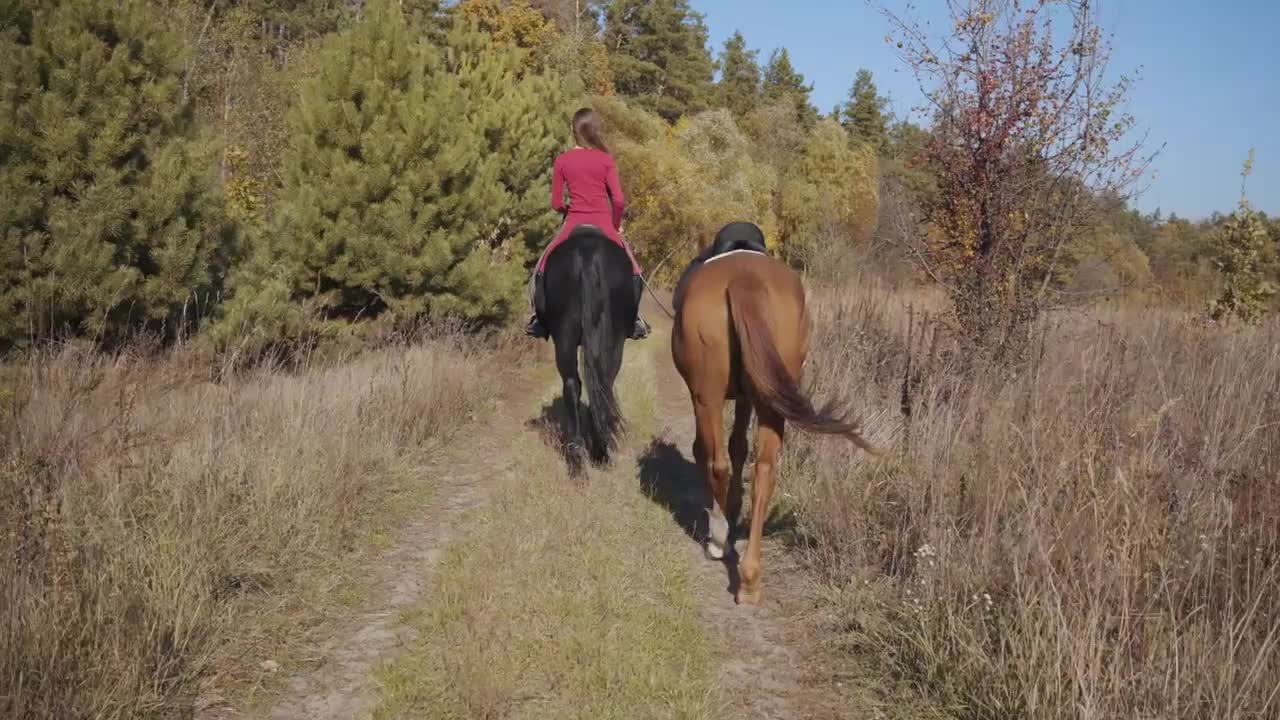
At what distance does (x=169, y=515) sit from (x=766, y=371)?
3.03m

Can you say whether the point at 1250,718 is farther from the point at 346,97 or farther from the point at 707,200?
the point at 707,200

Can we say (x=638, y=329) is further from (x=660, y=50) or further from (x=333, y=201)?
(x=660, y=50)

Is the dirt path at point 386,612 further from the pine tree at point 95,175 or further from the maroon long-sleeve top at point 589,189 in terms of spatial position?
the pine tree at point 95,175

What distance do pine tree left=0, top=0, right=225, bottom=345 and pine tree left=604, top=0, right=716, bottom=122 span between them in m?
39.2

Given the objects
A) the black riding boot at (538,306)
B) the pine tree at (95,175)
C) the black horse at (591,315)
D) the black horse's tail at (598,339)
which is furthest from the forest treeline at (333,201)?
the black horse's tail at (598,339)

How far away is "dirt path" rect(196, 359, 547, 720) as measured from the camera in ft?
9.72

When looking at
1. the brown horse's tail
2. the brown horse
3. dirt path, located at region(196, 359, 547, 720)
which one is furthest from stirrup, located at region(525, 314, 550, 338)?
the brown horse's tail

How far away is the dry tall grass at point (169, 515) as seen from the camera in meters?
2.62

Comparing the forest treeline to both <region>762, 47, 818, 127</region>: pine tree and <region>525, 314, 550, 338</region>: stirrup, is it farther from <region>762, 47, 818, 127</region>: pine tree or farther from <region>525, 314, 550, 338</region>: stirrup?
<region>762, 47, 818, 127</region>: pine tree

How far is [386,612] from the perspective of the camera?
3801 mm

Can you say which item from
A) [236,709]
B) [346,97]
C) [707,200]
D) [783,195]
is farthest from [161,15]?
[783,195]

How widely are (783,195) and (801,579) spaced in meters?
38.3

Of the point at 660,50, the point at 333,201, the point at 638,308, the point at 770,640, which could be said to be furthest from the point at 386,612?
the point at 660,50

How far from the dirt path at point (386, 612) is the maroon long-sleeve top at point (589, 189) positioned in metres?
1.85
